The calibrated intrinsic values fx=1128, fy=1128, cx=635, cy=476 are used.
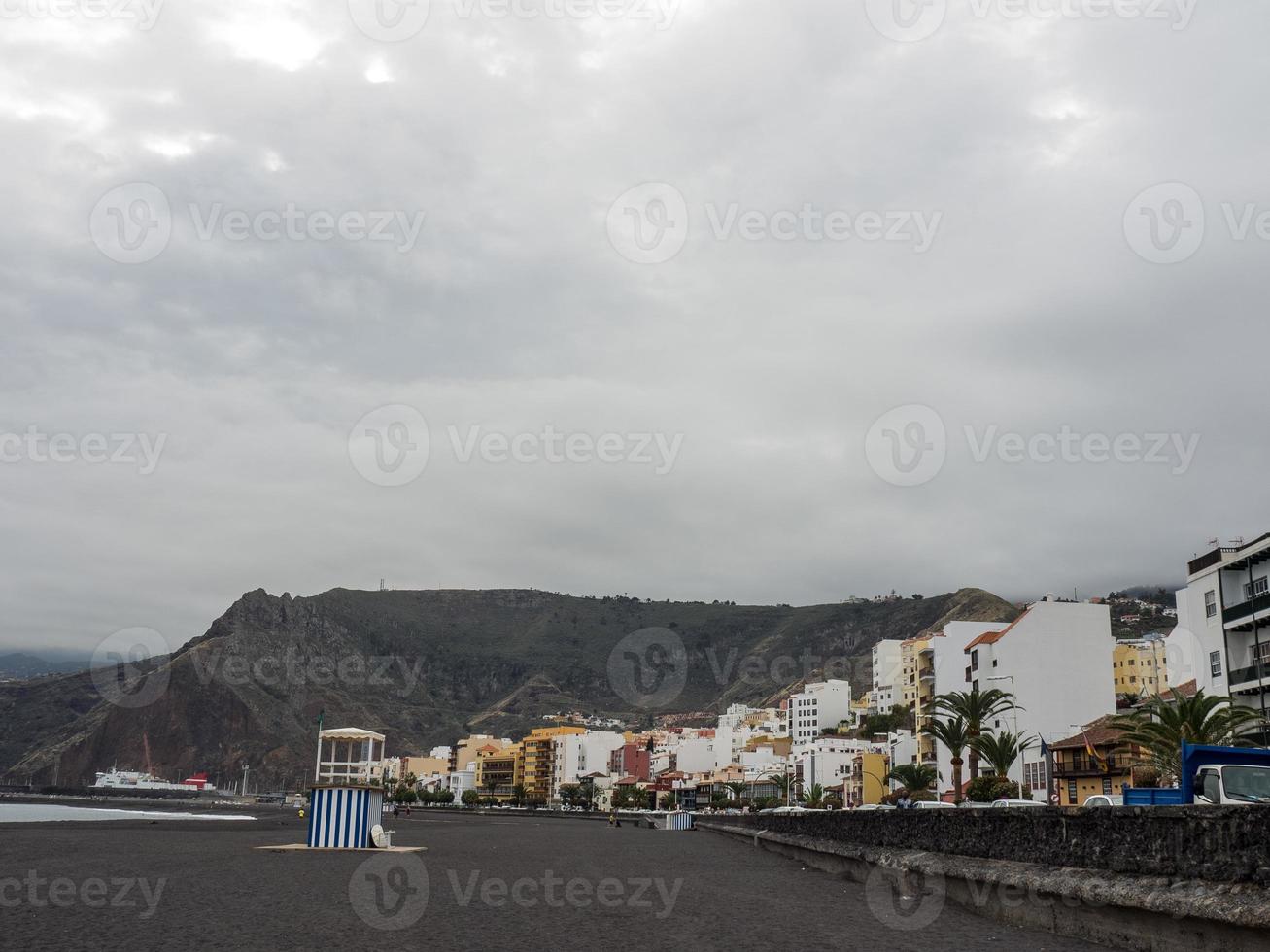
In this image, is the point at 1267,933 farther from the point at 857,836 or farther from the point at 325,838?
the point at 325,838

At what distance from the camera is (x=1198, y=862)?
9820 mm

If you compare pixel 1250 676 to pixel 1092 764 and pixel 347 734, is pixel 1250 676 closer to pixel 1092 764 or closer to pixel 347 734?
pixel 1092 764

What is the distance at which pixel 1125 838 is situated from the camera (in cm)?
1140

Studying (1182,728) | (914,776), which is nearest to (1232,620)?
(1182,728)

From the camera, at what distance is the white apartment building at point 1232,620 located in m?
58.8

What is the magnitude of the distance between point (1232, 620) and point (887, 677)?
368 ft

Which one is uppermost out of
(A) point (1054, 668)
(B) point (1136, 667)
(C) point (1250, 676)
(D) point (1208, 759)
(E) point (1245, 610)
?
(B) point (1136, 667)

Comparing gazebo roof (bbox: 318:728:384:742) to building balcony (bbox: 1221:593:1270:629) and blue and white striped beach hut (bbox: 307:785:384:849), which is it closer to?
blue and white striped beach hut (bbox: 307:785:384:849)

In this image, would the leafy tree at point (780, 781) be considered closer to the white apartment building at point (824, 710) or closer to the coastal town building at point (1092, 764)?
the white apartment building at point (824, 710)

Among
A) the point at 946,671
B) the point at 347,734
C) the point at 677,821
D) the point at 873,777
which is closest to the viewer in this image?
the point at 347,734

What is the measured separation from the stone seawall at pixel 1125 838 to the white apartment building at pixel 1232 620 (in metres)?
47.0

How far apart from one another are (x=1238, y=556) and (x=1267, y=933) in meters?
59.6

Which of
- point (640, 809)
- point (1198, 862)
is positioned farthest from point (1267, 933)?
point (640, 809)

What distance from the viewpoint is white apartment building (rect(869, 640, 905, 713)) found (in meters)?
167
